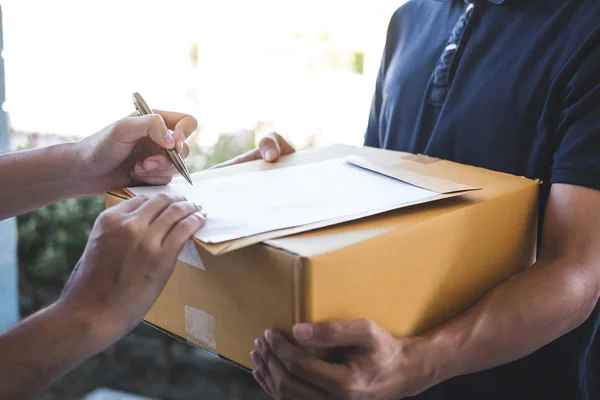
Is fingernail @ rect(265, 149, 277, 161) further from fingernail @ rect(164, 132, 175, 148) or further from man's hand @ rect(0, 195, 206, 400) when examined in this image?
man's hand @ rect(0, 195, 206, 400)

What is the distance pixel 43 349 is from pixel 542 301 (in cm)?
62

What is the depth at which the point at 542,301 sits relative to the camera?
81 centimetres

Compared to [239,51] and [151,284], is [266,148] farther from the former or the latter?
[239,51]

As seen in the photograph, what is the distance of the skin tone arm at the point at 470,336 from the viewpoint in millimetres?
646

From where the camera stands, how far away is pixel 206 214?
29.0 inches

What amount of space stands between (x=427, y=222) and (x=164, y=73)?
2266 millimetres

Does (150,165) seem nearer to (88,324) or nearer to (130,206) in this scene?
(130,206)

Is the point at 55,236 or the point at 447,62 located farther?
the point at 55,236

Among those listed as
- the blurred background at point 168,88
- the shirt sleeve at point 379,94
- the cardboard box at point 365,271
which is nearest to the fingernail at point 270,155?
the cardboard box at point 365,271

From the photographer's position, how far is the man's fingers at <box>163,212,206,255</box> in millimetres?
675

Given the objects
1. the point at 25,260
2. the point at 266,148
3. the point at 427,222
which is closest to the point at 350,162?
the point at 266,148

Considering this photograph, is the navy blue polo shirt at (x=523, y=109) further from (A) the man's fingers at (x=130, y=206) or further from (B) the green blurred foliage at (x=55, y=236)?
(B) the green blurred foliage at (x=55, y=236)

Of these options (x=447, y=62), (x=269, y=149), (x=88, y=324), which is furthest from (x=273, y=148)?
(x=88, y=324)

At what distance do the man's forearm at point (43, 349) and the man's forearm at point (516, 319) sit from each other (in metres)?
0.40
